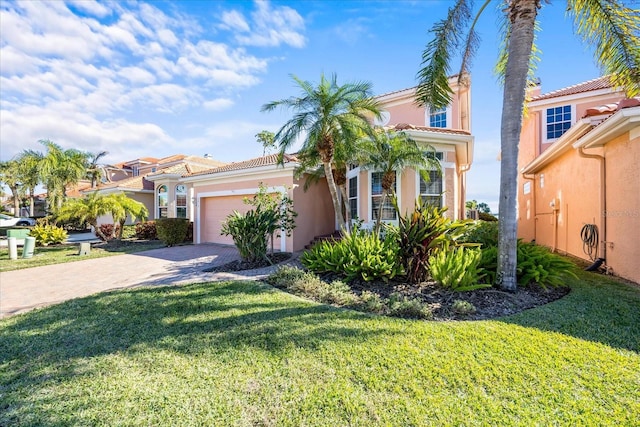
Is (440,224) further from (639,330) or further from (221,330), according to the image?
(221,330)

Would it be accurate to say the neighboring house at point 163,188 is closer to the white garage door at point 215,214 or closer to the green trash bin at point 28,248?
the white garage door at point 215,214

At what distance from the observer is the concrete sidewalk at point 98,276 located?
24.7 ft

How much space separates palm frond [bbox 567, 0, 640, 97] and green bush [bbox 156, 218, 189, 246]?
19.3 m

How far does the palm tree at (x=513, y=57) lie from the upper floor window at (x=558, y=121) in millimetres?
9759

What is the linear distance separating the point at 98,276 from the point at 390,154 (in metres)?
10.7

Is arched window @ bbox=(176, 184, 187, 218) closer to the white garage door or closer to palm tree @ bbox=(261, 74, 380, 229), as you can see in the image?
the white garage door

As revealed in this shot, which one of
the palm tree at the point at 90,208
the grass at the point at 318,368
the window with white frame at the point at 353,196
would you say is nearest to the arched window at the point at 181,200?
the palm tree at the point at 90,208

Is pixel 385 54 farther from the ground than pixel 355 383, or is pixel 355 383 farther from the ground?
pixel 385 54

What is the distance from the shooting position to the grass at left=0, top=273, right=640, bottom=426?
3004mm

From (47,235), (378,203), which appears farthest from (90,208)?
(378,203)

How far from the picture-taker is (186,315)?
18.4 feet

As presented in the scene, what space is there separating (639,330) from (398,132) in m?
8.46

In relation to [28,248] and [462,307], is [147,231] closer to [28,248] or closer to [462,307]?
[28,248]

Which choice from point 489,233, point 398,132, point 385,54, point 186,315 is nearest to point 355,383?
point 186,315
